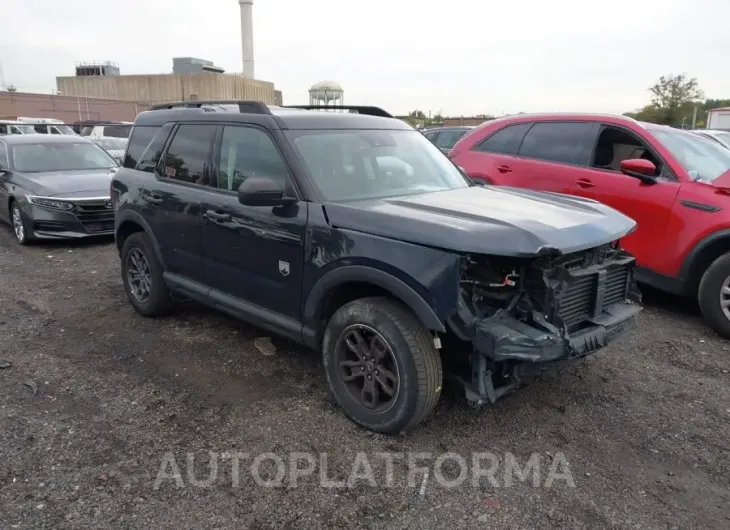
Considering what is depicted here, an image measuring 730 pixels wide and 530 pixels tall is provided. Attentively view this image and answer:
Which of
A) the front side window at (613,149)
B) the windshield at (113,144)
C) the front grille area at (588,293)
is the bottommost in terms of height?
the front grille area at (588,293)

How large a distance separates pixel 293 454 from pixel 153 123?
333 cm

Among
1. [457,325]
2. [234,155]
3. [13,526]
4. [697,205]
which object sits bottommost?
[13,526]

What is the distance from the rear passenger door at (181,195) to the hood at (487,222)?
4.68 ft

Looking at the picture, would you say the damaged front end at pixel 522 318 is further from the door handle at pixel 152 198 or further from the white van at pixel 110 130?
the white van at pixel 110 130

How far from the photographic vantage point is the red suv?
4879 millimetres

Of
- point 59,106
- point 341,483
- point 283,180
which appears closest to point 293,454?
point 341,483

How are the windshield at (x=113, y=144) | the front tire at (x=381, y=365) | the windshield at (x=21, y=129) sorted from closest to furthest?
the front tire at (x=381, y=365), the windshield at (x=113, y=144), the windshield at (x=21, y=129)

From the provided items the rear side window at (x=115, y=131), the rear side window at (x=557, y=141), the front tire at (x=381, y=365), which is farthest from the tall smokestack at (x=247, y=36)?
the front tire at (x=381, y=365)

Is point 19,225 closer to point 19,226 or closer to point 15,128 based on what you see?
point 19,226

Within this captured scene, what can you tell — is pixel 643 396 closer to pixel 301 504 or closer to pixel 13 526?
pixel 301 504

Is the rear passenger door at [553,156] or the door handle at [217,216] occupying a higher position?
the rear passenger door at [553,156]

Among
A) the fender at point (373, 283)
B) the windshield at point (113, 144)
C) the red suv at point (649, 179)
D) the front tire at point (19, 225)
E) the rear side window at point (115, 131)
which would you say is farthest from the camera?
the rear side window at point (115, 131)

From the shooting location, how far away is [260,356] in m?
4.46

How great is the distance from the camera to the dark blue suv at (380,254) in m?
2.96
